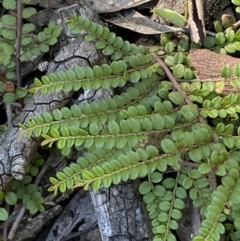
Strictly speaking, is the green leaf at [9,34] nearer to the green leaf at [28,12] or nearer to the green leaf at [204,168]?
the green leaf at [28,12]

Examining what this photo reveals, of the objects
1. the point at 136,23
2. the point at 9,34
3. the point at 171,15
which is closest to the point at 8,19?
the point at 9,34

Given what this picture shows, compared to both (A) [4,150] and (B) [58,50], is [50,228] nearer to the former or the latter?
(A) [4,150]

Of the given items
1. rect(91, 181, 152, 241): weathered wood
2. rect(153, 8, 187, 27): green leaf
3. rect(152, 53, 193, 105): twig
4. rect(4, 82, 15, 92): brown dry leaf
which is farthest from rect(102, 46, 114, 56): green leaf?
rect(91, 181, 152, 241): weathered wood

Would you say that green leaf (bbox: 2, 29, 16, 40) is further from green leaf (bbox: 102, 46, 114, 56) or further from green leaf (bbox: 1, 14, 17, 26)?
green leaf (bbox: 102, 46, 114, 56)

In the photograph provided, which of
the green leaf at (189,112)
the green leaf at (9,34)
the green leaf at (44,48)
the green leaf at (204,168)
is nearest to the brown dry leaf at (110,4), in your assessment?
the green leaf at (44,48)

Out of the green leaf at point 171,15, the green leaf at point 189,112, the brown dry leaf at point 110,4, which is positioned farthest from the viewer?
the brown dry leaf at point 110,4

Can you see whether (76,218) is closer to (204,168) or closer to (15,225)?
(15,225)

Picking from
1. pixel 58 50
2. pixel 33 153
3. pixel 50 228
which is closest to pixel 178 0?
pixel 58 50
